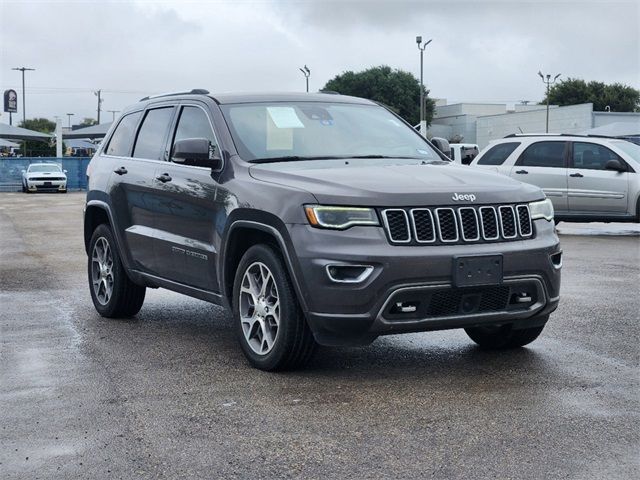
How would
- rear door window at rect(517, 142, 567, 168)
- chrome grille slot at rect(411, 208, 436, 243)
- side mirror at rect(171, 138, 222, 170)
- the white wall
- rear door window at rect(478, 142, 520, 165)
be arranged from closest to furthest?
chrome grille slot at rect(411, 208, 436, 243), side mirror at rect(171, 138, 222, 170), rear door window at rect(517, 142, 567, 168), rear door window at rect(478, 142, 520, 165), the white wall

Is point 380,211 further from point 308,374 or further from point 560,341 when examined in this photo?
point 560,341

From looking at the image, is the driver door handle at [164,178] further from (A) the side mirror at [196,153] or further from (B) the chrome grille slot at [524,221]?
(B) the chrome grille slot at [524,221]

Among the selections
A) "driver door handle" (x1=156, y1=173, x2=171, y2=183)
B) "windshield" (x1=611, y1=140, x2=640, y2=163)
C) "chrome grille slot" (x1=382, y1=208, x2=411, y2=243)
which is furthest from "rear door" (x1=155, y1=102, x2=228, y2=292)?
"windshield" (x1=611, y1=140, x2=640, y2=163)

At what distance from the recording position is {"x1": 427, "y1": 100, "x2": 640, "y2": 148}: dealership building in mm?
76500

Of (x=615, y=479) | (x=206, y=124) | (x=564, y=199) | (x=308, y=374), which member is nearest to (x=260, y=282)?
(x=308, y=374)

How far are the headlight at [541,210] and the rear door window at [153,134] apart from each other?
114 inches

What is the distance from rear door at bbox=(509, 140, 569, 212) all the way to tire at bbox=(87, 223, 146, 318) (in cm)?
1025

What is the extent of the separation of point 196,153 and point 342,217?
1338 mm

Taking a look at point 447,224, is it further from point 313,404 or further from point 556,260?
point 313,404

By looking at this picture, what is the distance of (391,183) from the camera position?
5.79 meters

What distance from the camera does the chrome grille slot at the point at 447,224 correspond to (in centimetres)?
567

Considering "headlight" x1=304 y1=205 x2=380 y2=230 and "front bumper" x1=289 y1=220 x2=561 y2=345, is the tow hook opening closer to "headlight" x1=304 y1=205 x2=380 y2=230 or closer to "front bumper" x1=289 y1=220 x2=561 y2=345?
"front bumper" x1=289 y1=220 x2=561 y2=345

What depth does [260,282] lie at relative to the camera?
615cm

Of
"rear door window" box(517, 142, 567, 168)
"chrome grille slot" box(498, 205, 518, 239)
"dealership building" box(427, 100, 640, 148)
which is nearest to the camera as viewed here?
"chrome grille slot" box(498, 205, 518, 239)
